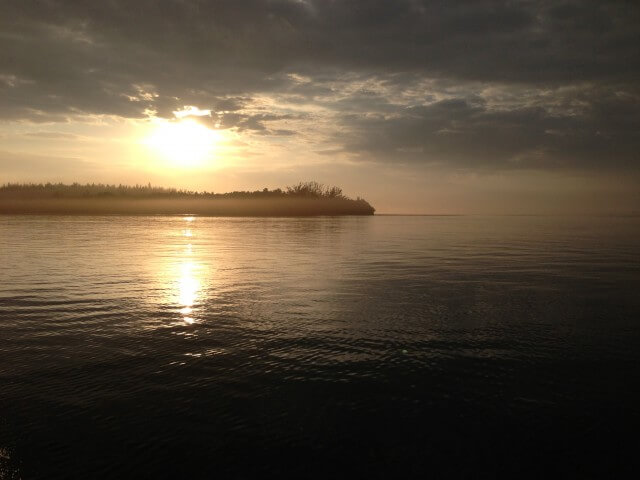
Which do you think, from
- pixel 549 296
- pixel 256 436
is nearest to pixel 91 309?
pixel 256 436

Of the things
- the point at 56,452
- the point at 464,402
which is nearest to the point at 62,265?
the point at 56,452

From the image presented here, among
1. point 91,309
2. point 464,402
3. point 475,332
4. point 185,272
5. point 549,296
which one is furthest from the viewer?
point 185,272

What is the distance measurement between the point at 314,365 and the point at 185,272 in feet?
68.3

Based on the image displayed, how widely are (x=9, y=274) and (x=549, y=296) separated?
108ft

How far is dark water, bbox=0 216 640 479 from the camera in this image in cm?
841

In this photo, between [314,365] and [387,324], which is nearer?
[314,365]

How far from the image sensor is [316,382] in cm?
1157

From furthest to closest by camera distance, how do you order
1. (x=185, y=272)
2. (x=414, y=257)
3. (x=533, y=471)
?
(x=414, y=257) → (x=185, y=272) → (x=533, y=471)

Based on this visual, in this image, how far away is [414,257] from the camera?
4316 centimetres

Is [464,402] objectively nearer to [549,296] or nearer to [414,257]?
[549,296]

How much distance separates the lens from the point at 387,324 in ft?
57.6

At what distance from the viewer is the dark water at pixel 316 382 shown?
8.41m

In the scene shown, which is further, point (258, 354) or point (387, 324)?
point (387, 324)

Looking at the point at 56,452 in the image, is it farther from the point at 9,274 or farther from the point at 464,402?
the point at 9,274
